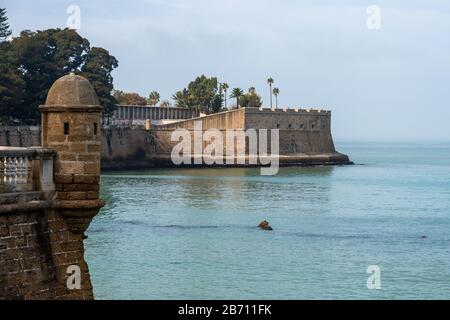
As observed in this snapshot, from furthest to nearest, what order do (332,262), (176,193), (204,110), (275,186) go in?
(204,110)
(275,186)
(176,193)
(332,262)

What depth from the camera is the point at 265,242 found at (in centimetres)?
3188

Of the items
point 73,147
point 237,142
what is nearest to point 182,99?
point 237,142

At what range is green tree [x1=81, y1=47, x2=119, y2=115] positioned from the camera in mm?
72625

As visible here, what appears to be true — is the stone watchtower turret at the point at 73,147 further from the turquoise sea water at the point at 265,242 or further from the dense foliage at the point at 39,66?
the dense foliage at the point at 39,66

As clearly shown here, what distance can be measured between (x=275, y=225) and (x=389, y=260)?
8874 millimetres

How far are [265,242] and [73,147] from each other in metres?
21.0

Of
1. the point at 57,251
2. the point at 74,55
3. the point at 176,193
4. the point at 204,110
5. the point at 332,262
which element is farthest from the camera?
the point at 204,110

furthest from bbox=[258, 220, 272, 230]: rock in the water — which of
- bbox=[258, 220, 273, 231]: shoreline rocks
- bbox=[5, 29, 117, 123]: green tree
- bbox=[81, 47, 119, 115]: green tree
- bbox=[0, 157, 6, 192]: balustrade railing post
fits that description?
bbox=[81, 47, 119, 115]: green tree

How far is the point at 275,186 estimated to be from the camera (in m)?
59.4

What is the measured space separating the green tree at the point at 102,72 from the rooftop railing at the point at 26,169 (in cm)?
6098

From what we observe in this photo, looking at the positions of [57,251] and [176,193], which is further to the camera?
[176,193]

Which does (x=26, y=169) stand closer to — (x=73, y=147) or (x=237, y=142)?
(x=73, y=147)

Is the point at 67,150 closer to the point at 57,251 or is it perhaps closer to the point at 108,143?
the point at 57,251

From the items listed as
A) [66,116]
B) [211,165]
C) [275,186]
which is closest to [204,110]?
[211,165]
